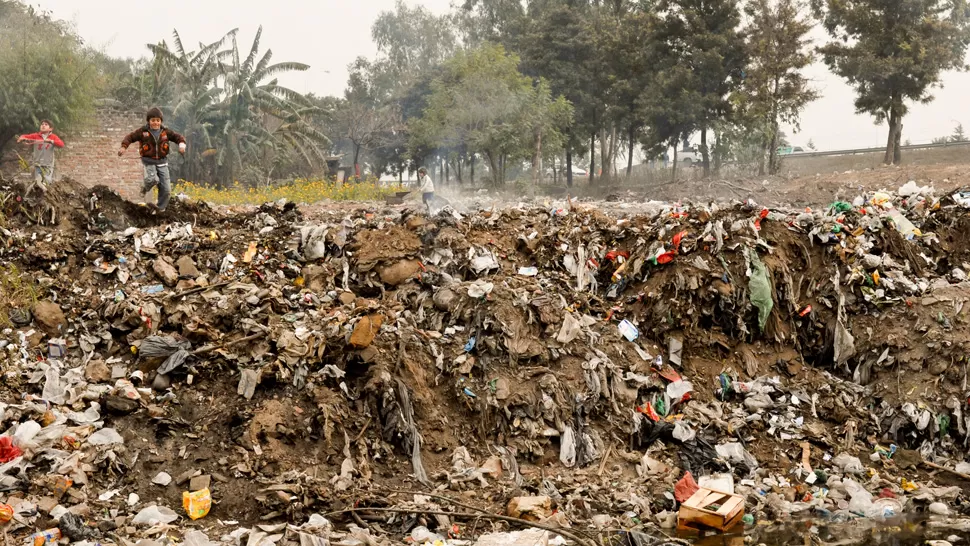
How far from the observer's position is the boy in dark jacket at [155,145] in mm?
8250

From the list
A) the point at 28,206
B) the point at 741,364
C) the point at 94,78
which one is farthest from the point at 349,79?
the point at 741,364

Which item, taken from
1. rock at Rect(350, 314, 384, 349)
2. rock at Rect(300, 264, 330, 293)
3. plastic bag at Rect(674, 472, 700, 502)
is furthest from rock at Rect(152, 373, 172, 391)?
plastic bag at Rect(674, 472, 700, 502)

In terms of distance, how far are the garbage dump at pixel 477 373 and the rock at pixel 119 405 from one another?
0.02m

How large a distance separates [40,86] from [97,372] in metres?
10.0

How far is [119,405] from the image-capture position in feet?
18.3

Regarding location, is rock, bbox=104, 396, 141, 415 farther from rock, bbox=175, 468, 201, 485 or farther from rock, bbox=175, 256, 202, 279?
rock, bbox=175, 256, 202, 279

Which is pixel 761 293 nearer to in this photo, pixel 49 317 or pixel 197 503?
pixel 197 503

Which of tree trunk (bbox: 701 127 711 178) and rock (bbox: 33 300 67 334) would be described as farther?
tree trunk (bbox: 701 127 711 178)

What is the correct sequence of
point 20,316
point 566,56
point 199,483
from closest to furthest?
point 199,483
point 20,316
point 566,56

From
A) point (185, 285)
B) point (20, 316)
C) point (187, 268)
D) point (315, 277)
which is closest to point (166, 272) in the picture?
point (187, 268)

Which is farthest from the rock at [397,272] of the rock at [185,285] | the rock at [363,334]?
the rock at [185,285]

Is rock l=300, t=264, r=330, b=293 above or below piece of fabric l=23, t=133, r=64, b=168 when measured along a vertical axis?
below

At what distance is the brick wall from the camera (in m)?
13.0

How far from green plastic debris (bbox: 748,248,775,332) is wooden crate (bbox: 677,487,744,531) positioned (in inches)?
88.4
